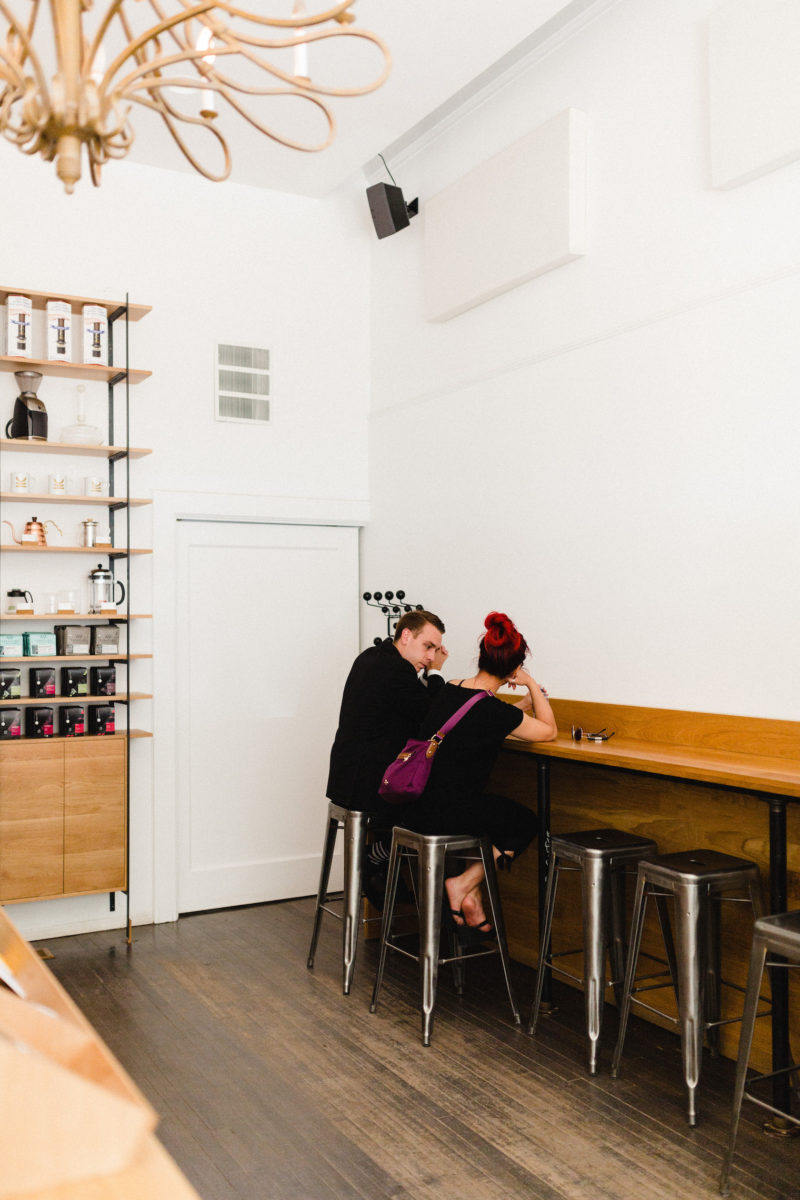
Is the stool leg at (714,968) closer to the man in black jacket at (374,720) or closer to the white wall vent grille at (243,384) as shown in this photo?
the man in black jacket at (374,720)

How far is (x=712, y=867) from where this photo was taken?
289 centimetres

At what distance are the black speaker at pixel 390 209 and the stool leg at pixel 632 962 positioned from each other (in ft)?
12.0

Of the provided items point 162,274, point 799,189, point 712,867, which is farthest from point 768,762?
point 162,274

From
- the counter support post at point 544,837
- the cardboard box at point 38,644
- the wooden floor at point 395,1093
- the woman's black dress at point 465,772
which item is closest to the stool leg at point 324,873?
the wooden floor at point 395,1093

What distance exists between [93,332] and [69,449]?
0.57m

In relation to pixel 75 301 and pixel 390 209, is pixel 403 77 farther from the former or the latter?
pixel 75 301

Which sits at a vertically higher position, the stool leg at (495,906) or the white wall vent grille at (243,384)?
the white wall vent grille at (243,384)

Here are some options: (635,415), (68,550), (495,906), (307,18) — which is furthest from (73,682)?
(307,18)

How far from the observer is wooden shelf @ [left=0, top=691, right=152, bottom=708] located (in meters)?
4.44

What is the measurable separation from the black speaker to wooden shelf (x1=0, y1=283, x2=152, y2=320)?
4.45 feet

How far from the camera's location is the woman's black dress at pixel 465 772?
3502mm

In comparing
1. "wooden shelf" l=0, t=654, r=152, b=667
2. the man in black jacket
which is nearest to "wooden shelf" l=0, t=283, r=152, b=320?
"wooden shelf" l=0, t=654, r=152, b=667

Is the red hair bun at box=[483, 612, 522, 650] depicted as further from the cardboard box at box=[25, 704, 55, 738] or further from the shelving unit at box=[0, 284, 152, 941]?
the cardboard box at box=[25, 704, 55, 738]

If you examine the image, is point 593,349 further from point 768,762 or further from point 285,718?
point 285,718
